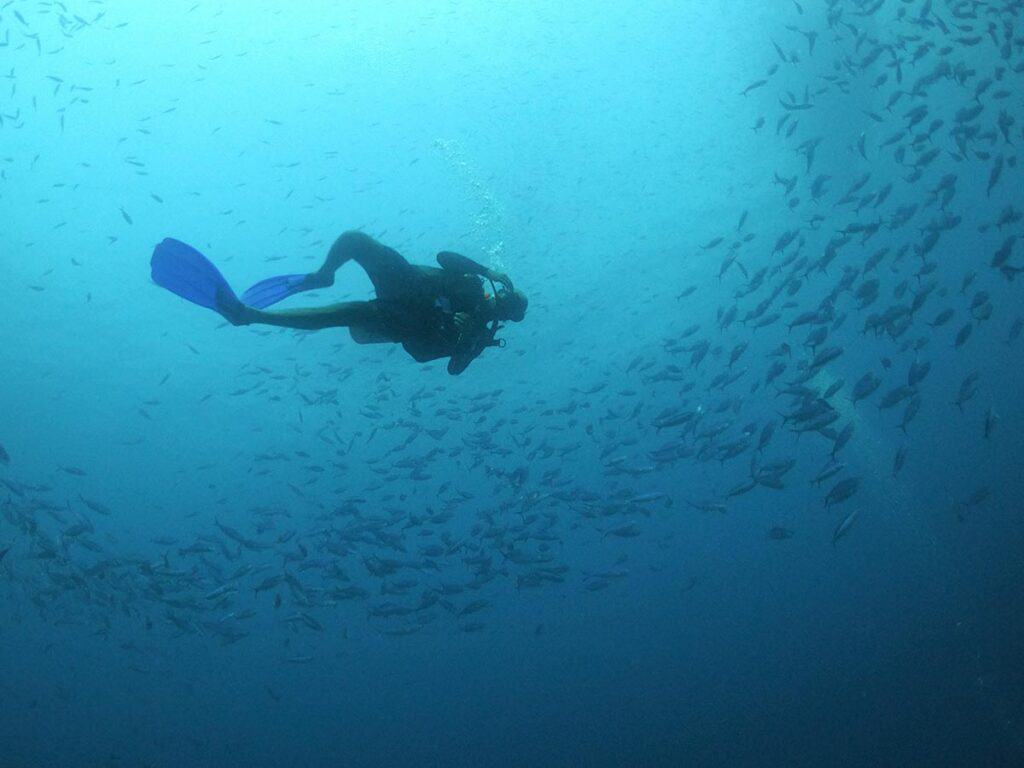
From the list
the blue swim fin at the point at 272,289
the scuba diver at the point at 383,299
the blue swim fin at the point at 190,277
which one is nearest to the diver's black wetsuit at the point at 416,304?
the scuba diver at the point at 383,299

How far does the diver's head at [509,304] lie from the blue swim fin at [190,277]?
7.31 feet

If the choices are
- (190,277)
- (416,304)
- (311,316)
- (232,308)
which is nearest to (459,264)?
(416,304)

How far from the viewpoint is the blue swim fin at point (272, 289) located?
522 cm

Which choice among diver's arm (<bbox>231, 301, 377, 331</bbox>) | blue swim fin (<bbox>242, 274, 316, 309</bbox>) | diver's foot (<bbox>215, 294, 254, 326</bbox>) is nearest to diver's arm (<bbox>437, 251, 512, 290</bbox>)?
diver's arm (<bbox>231, 301, 377, 331</bbox>)

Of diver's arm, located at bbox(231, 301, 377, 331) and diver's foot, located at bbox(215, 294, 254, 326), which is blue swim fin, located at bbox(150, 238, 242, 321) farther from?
diver's arm, located at bbox(231, 301, 377, 331)

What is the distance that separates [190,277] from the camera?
467 centimetres

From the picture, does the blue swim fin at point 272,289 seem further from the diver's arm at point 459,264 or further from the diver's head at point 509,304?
the diver's head at point 509,304

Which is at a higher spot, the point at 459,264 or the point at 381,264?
the point at 459,264

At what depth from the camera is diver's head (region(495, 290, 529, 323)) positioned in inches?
228

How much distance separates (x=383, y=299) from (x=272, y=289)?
104 cm

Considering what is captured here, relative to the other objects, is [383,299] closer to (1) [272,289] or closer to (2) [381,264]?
(2) [381,264]

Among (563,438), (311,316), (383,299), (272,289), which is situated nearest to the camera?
(311,316)

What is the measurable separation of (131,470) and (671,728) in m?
34.4

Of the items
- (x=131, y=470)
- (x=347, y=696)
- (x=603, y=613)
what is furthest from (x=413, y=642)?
(x=131, y=470)
